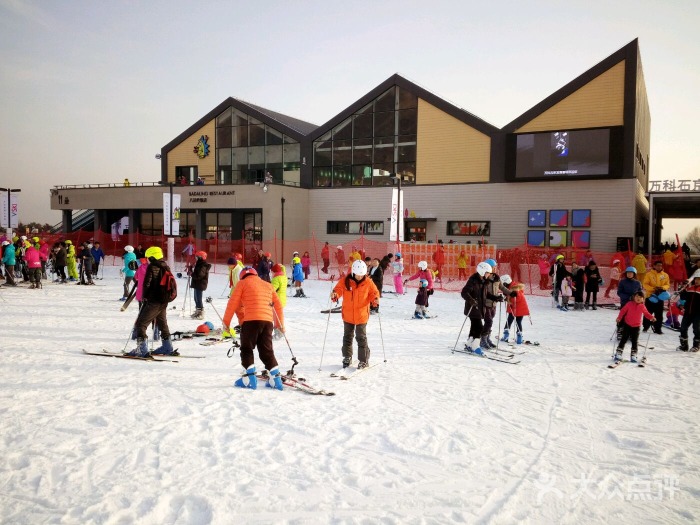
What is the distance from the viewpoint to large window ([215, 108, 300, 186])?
3472 cm

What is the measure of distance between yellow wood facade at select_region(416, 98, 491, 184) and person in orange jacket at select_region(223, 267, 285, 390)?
24.4 m

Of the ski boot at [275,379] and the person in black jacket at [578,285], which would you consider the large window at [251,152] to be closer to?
the person in black jacket at [578,285]

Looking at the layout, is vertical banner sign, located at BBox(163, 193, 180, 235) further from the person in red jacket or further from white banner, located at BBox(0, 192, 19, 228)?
the person in red jacket

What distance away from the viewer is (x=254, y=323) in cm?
627

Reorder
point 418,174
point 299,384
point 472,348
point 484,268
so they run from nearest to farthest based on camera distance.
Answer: point 299,384, point 484,268, point 472,348, point 418,174

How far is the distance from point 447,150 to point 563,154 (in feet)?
22.1

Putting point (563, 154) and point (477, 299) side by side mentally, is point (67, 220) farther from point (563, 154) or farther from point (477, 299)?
point (477, 299)

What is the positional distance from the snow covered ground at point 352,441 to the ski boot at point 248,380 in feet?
0.47

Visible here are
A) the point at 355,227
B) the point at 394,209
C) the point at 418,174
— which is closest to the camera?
the point at 394,209

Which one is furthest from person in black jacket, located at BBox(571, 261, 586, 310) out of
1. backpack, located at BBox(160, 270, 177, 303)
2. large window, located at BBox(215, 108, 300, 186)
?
large window, located at BBox(215, 108, 300, 186)

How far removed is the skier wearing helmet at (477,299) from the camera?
868 cm

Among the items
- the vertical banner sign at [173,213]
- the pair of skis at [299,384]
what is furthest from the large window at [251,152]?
the pair of skis at [299,384]

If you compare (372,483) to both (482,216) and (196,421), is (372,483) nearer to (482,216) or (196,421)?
(196,421)

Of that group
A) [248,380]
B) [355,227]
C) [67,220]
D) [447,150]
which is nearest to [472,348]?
[248,380]
